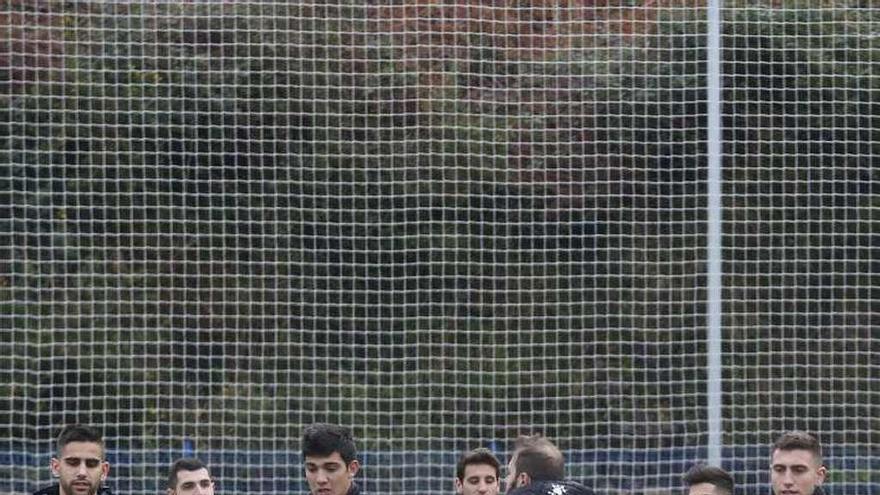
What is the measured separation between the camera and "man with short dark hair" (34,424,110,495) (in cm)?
891

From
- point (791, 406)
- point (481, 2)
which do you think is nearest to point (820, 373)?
point (791, 406)

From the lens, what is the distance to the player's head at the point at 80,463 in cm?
891

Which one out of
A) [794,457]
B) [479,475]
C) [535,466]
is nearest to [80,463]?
[479,475]

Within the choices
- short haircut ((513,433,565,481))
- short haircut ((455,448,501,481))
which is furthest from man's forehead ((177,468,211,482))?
short haircut ((513,433,565,481))

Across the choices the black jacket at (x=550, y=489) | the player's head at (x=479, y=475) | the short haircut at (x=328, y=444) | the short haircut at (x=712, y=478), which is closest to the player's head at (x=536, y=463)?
the black jacket at (x=550, y=489)

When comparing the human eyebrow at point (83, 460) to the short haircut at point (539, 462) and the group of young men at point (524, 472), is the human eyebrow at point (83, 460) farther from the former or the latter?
the short haircut at point (539, 462)

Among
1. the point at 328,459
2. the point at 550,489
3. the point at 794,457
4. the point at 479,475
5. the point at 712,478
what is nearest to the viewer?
the point at 328,459

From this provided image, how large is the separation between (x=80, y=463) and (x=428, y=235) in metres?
3.13

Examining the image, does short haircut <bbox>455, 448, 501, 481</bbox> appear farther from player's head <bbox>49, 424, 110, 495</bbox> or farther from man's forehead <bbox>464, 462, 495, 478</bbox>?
player's head <bbox>49, 424, 110, 495</bbox>

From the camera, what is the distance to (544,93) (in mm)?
11648

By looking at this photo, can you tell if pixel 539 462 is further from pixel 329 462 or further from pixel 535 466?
pixel 329 462

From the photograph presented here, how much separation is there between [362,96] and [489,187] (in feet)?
2.78

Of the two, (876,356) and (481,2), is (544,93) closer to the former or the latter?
(481,2)

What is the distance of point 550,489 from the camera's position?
28.1 feet
